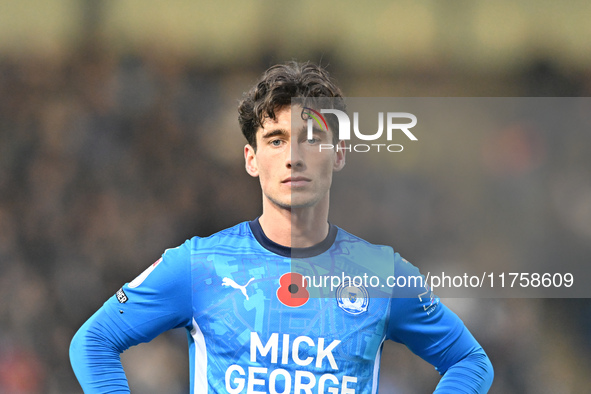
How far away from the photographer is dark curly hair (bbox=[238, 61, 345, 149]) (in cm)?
278

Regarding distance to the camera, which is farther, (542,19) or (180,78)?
(180,78)

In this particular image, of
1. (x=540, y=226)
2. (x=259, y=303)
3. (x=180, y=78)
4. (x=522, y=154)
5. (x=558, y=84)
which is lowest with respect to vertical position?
(x=259, y=303)

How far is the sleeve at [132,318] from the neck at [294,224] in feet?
1.22

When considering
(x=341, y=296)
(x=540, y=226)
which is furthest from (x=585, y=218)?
(x=341, y=296)

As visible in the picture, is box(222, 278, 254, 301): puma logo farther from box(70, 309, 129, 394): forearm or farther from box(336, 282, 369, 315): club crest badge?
box(70, 309, 129, 394): forearm

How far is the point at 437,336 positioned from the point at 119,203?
331cm

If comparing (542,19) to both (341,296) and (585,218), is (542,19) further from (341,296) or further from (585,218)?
(341,296)

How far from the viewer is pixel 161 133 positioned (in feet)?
18.2

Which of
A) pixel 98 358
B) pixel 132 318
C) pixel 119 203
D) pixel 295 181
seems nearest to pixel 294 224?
pixel 295 181

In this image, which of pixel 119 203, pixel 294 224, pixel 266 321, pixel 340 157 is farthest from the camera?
pixel 119 203

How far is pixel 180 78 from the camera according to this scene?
5.62m

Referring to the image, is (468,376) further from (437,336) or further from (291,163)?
(291,163)

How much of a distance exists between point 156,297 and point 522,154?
201 centimetres

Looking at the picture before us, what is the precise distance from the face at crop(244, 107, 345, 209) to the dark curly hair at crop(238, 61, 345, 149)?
0.05 metres
